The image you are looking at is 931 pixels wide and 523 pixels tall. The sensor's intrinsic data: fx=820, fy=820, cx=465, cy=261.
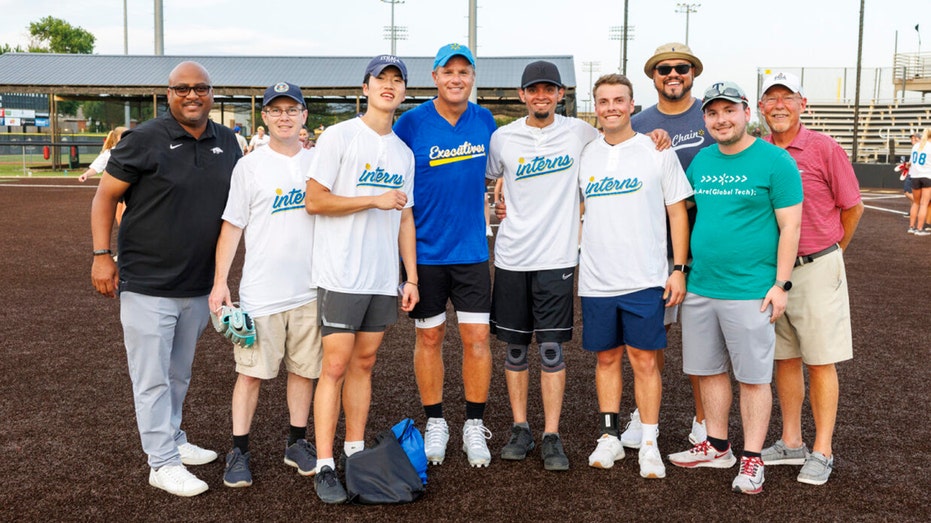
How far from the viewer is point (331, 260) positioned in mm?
4094

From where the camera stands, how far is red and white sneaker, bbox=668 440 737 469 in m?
4.50

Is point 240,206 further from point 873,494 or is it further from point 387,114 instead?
point 873,494

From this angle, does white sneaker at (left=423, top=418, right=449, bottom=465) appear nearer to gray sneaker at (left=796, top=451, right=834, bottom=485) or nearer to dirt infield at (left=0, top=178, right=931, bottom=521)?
dirt infield at (left=0, top=178, right=931, bottom=521)

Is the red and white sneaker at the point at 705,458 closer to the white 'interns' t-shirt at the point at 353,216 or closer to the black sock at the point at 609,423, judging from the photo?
the black sock at the point at 609,423

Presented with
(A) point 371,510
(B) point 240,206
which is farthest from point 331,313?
(A) point 371,510

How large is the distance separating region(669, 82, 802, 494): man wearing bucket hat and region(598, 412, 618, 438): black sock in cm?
62

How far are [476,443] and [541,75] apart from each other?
6.83 ft

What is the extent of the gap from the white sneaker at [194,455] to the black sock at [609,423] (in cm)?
218

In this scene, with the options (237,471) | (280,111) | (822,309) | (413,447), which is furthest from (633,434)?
(280,111)

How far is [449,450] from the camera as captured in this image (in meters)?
4.82

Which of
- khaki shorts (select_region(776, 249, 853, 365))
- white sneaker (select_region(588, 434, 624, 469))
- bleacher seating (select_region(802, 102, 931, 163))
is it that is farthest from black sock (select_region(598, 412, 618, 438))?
bleacher seating (select_region(802, 102, 931, 163))

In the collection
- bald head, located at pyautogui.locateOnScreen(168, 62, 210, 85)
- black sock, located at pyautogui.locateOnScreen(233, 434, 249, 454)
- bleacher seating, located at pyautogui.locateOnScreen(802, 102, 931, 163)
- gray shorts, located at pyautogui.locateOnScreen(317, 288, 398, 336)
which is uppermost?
bleacher seating, located at pyautogui.locateOnScreen(802, 102, 931, 163)

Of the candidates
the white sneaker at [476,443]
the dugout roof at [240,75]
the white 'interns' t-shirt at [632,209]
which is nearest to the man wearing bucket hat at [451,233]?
the white sneaker at [476,443]

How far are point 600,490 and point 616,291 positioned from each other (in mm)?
1051
